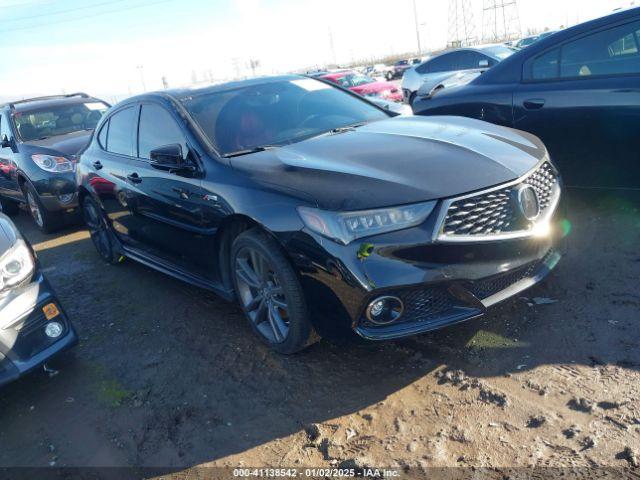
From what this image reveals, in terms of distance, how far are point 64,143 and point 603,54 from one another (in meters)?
6.55

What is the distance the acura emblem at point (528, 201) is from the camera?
9.14ft

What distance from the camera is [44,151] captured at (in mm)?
7074

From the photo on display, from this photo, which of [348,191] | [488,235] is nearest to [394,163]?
[348,191]

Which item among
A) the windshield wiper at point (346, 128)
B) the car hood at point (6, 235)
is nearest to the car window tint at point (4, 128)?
the car hood at point (6, 235)

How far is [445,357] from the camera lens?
2.99 meters

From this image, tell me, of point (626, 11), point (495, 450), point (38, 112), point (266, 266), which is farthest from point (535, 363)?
point (38, 112)

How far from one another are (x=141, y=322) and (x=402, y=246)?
7.94 feet

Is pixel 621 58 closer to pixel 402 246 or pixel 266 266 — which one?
pixel 402 246

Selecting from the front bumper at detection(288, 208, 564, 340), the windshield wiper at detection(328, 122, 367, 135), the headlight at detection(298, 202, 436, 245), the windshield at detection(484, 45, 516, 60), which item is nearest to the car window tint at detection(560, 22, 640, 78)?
the windshield wiper at detection(328, 122, 367, 135)

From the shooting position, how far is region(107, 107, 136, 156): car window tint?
4.41 m

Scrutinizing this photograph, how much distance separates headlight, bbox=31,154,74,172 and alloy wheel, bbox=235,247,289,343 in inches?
184

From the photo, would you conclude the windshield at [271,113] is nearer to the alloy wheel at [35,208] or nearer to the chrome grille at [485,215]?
the chrome grille at [485,215]

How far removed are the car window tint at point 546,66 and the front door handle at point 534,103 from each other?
21 cm

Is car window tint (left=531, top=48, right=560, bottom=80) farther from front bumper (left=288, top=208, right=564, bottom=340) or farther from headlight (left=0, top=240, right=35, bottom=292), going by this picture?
headlight (left=0, top=240, right=35, bottom=292)
